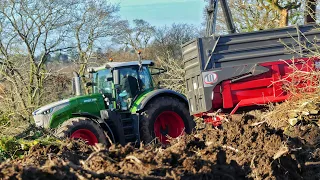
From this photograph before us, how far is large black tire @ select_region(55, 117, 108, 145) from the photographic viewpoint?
8.06 metres

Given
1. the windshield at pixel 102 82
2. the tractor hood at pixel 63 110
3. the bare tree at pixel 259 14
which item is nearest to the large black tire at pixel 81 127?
the tractor hood at pixel 63 110

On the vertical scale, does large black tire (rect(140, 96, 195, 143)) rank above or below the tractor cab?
below

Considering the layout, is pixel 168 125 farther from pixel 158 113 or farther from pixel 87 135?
pixel 87 135

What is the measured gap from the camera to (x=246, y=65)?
923 centimetres

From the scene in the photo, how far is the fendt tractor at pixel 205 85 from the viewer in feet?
29.5

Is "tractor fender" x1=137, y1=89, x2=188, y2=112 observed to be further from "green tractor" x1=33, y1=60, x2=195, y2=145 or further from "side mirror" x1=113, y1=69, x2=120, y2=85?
"side mirror" x1=113, y1=69, x2=120, y2=85

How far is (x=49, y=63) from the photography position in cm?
2078

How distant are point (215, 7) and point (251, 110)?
3.23m

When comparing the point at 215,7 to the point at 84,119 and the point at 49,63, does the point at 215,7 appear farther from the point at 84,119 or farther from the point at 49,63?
the point at 49,63

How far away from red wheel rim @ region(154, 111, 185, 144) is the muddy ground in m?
4.16

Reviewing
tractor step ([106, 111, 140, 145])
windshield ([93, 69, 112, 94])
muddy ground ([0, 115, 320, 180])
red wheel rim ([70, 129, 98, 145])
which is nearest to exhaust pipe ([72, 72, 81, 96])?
windshield ([93, 69, 112, 94])

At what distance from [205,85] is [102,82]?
217cm

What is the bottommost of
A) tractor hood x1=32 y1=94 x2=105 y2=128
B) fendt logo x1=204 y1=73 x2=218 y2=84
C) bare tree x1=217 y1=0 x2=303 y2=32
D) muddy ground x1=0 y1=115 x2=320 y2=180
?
muddy ground x1=0 y1=115 x2=320 y2=180

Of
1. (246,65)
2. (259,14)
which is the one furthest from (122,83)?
(259,14)
